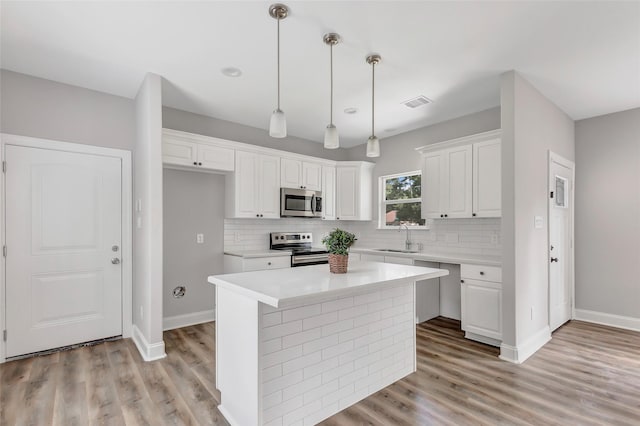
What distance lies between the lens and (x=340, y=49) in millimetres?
2689

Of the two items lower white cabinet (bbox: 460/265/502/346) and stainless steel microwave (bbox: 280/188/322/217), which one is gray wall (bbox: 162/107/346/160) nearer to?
stainless steel microwave (bbox: 280/188/322/217)

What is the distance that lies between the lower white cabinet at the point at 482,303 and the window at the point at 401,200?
1366 millimetres

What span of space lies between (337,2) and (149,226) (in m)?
2.49

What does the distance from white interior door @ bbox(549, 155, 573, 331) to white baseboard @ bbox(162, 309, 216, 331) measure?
13.8 feet

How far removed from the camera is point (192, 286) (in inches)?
166

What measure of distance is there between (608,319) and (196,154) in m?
5.59

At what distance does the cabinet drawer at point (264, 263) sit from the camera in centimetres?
405

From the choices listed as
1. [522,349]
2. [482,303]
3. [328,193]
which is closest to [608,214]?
[482,303]

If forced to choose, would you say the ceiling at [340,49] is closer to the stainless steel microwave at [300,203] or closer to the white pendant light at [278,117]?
the white pendant light at [278,117]

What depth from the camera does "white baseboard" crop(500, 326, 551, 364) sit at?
2979 millimetres

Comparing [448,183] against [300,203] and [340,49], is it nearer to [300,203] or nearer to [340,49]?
[300,203]

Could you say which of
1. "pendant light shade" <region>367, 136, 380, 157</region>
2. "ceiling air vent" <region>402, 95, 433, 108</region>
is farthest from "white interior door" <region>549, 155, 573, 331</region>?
"pendant light shade" <region>367, 136, 380, 157</region>

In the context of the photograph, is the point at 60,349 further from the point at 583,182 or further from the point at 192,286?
the point at 583,182

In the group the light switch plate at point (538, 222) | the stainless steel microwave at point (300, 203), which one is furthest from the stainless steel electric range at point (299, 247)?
the light switch plate at point (538, 222)
